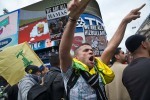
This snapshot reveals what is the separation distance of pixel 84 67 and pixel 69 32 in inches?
20.4

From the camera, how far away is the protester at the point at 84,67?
3.06 meters

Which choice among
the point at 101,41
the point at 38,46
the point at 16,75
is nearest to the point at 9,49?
the point at 16,75

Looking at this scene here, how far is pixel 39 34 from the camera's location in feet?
84.6

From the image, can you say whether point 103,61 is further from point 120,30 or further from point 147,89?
point 147,89

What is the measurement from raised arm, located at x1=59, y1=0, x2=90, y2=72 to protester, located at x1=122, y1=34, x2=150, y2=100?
711 millimetres

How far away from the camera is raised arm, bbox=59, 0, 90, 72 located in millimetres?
2639

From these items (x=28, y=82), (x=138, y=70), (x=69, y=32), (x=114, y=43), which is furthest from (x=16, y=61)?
(x=69, y=32)

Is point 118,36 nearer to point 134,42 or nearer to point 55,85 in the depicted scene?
point 134,42

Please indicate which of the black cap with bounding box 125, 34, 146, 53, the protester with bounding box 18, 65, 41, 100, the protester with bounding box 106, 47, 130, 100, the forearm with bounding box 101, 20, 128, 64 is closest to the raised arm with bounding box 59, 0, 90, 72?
the forearm with bounding box 101, 20, 128, 64

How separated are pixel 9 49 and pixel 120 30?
165 inches

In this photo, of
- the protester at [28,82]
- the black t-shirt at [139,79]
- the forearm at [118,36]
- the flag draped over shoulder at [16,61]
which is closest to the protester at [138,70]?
the black t-shirt at [139,79]

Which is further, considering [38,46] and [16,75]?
[38,46]

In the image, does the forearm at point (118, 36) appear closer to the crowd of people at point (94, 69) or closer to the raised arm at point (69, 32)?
the crowd of people at point (94, 69)

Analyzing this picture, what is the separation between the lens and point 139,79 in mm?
3367
